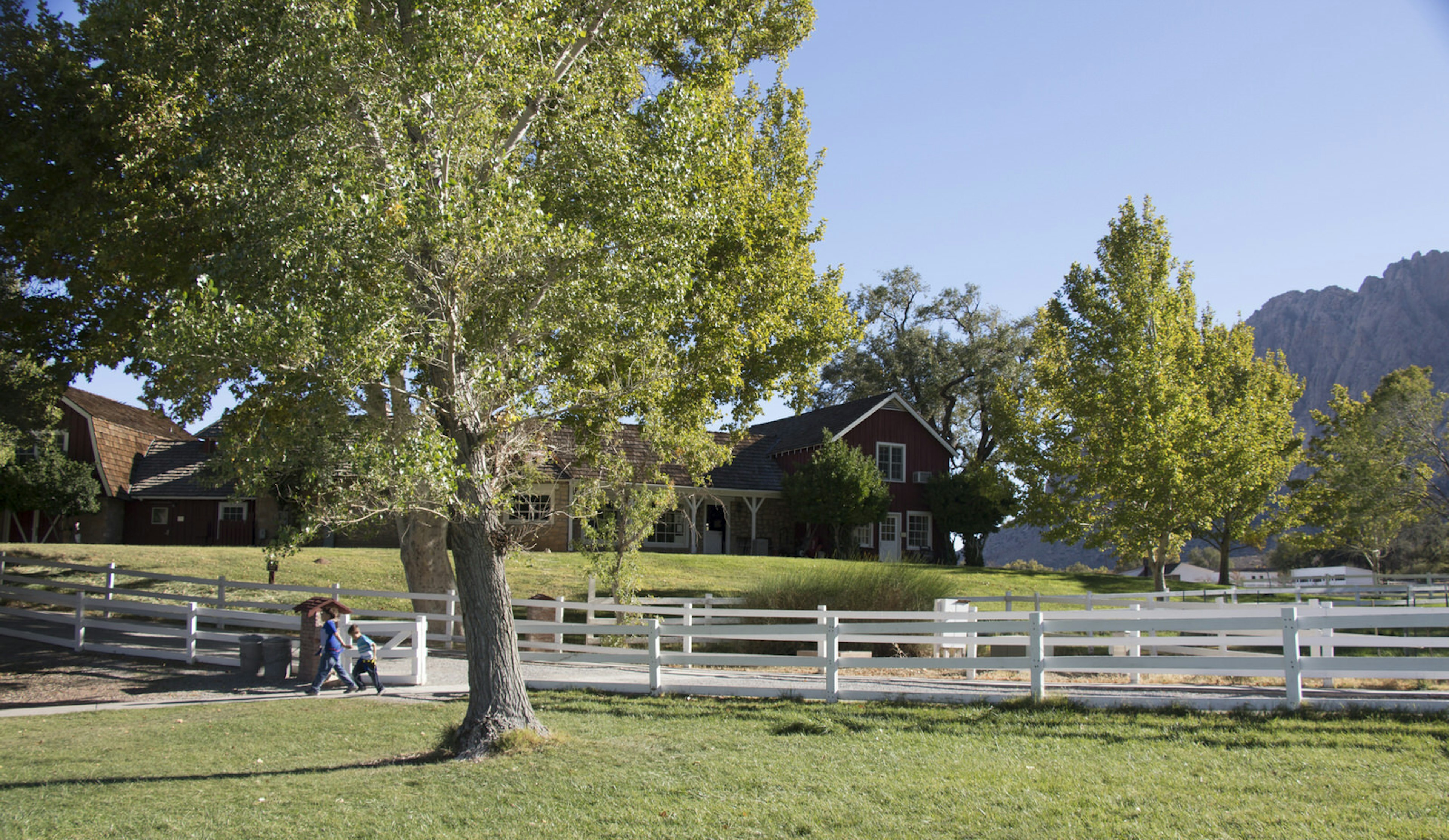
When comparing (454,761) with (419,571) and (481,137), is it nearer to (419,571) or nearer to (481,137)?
(481,137)

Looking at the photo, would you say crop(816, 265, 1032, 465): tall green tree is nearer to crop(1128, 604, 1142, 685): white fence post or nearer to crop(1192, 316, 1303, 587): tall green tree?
crop(1192, 316, 1303, 587): tall green tree

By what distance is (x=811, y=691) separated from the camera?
11.6 m

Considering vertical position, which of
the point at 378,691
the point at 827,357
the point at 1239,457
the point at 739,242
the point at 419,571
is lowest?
the point at 378,691

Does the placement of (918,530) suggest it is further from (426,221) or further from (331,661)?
(426,221)

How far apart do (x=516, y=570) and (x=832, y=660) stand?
51.9 ft

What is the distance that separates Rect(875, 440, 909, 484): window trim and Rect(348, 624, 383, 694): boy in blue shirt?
26.1 meters

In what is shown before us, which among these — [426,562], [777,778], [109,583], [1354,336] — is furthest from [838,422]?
[1354,336]

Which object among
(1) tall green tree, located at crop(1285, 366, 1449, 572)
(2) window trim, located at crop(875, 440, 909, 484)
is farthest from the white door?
(1) tall green tree, located at crop(1285, 366, 1449, 572)

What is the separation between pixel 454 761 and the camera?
8.78 m

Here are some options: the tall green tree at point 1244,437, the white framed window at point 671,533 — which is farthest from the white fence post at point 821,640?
the white framed window at point 671,533

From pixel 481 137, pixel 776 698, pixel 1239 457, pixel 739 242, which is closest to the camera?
pixel 481 137

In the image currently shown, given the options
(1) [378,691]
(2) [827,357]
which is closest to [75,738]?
(1) [378,691]

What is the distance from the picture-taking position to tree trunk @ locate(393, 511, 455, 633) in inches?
686

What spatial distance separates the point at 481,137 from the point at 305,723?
22.5 feet
